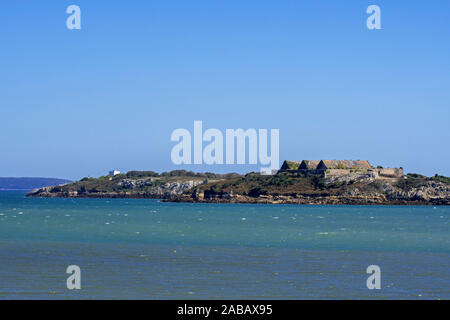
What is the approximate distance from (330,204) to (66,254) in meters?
160

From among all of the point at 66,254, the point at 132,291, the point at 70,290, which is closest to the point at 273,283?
the point at 132,291

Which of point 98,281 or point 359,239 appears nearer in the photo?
point 98,281

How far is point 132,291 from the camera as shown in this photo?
26.8m

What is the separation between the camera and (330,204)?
643 feet

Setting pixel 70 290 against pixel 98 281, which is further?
pixel 98 281

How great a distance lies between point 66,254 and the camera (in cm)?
4062
